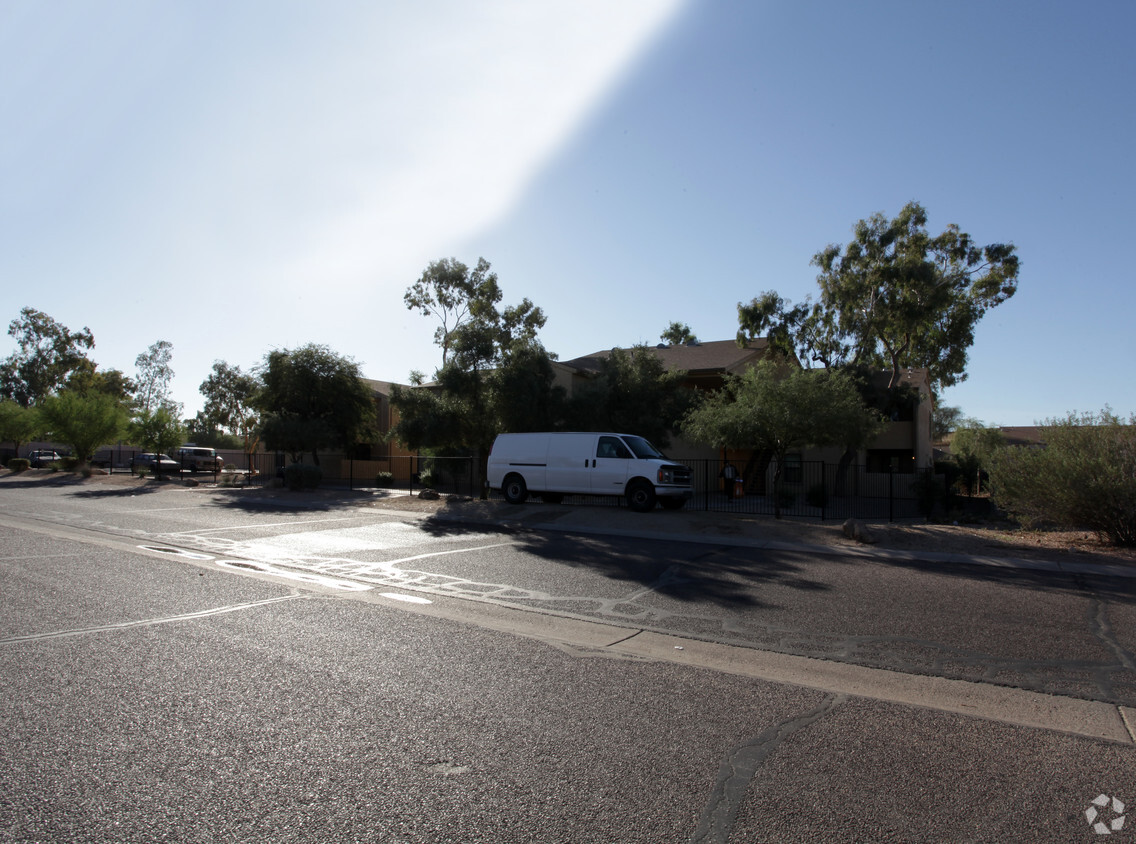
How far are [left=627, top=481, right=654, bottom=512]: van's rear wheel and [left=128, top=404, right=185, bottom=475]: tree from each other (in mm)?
29722

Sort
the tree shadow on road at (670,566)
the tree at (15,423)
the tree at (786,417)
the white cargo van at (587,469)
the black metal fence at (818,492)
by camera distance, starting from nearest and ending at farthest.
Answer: the tree shadow on road at (670,566)
the tree at (786,417)
the white cargo van at (587,469)
the black metal fence at (818,492)
the tree at (15,423)

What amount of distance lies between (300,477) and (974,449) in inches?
1422

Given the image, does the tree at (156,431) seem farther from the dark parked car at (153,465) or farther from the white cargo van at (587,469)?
the white cargo van at (587,469)

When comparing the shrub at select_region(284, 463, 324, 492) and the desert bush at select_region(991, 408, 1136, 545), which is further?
the shrub at select_region(284, 463, 324, 492)

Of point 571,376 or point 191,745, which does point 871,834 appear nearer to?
point 191,745

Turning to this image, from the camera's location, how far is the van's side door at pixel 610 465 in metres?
19.3

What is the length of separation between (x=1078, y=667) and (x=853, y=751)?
337 cm

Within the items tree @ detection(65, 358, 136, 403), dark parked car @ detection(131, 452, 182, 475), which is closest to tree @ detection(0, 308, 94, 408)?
tree @ detection(65, 358, 136, 403)

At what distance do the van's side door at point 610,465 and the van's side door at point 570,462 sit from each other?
182mm

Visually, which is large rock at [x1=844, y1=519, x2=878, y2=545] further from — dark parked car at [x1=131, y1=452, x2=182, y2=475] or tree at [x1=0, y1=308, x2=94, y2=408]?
tree at [x1=0, y1=308, x2=94, y2=408]

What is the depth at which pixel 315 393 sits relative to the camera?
34.8 metres

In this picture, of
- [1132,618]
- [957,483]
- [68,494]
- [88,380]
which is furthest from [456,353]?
[88,380]

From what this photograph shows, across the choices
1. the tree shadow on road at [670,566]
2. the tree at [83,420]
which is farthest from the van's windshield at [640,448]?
the tree at [83,420]

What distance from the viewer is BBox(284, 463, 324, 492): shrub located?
28322mm
